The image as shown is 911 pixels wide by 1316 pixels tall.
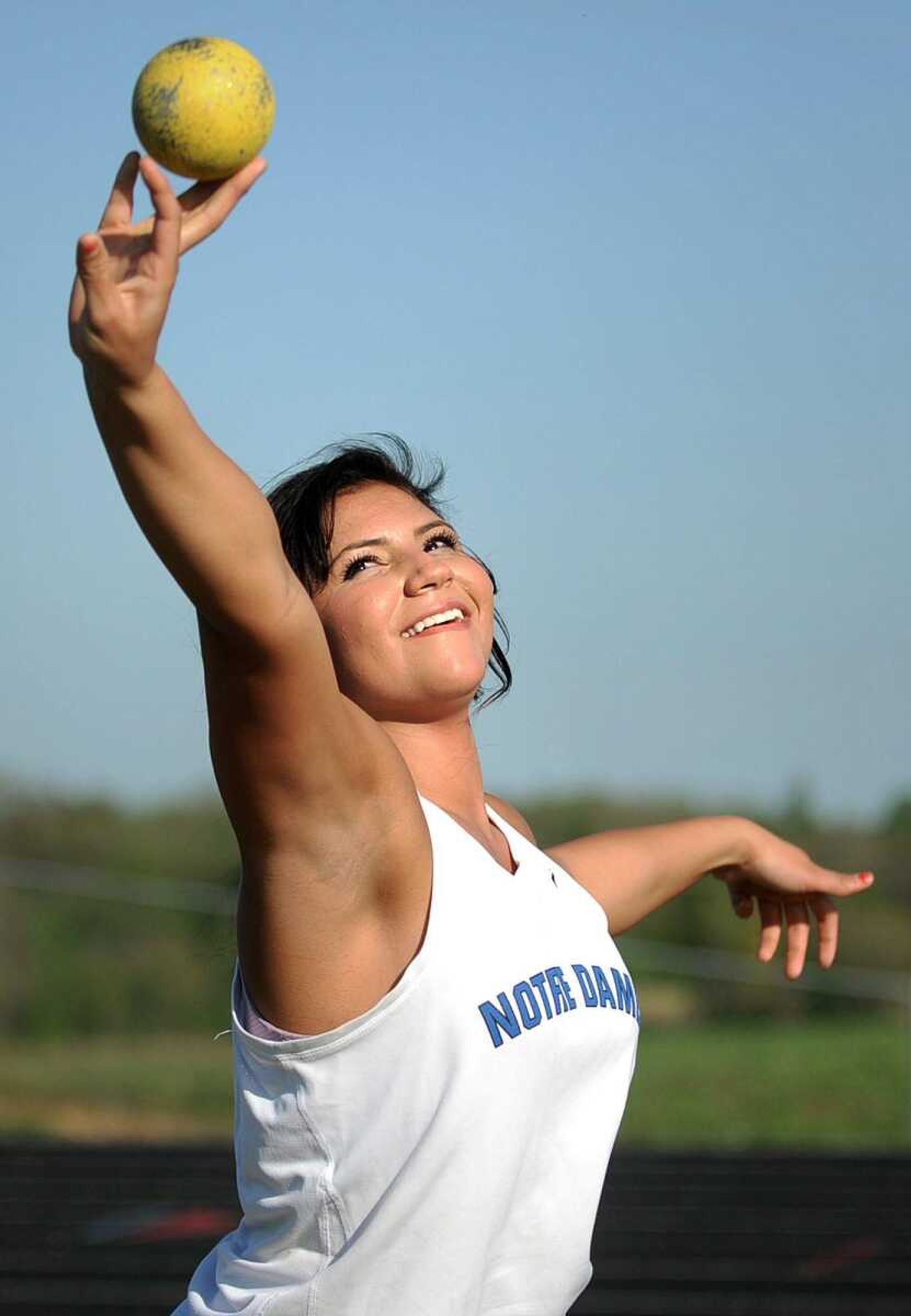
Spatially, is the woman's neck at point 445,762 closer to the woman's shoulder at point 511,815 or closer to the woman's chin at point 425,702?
the woman's chin at point 425,702

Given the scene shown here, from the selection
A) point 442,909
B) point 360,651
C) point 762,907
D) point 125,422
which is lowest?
point 762,907

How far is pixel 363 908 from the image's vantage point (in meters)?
1.91

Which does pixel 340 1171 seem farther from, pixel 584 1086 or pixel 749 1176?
pixel 749 1176

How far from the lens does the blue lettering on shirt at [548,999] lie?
6.36ft

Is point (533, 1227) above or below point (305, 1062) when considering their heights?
below

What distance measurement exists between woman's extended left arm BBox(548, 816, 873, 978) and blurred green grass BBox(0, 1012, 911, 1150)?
9223mm

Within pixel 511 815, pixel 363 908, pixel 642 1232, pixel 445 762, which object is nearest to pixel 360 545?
pixel 445 762

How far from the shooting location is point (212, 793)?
19.9 m

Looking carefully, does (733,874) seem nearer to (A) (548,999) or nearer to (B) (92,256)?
(A) (548,999)

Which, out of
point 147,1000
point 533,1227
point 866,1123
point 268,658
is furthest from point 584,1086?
point 147,1000

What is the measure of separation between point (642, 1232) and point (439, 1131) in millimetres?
4768

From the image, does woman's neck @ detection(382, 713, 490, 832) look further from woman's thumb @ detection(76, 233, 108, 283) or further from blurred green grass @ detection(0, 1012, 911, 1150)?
blurred green grass @ detection(0, 1012, 911, 1150)

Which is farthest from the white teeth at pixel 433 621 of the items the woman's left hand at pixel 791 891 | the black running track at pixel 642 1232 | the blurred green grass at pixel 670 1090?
the blurred green grass at pixel 670 1090

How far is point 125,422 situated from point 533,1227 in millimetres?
1023
